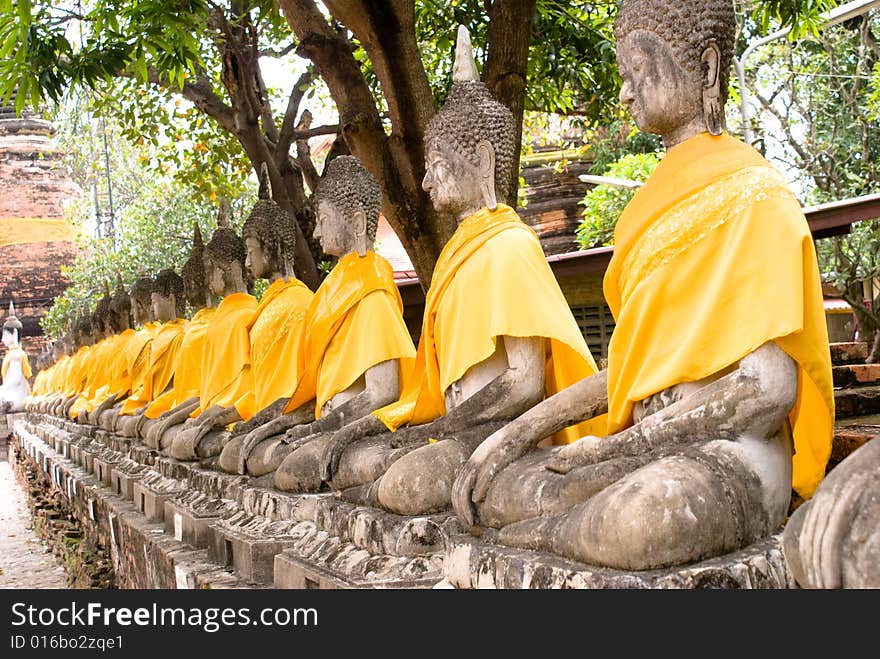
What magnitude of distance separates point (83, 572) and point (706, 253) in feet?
26.3

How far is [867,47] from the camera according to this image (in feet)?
40.8

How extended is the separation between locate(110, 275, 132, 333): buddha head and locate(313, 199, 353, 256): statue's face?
28.8 ft

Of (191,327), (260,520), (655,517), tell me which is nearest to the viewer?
(655,517)

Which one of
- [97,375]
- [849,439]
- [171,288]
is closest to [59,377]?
[97,375]

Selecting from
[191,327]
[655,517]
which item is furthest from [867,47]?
[655,517]

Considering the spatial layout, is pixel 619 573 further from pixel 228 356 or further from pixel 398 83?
pixel 228 356

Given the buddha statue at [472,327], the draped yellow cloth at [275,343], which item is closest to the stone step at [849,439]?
the buddha statue at [472,327]

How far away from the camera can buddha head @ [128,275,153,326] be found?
1218 centimetres

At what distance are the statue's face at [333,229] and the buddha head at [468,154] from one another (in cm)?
141

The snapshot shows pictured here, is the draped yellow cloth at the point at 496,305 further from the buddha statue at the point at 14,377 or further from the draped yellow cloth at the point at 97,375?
the buddha statue at the point at 14,377

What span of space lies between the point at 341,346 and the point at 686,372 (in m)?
2.86

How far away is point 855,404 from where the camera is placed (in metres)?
6.48

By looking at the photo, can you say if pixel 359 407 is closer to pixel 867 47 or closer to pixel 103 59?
pixel 103 59

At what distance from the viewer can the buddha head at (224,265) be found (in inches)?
315
